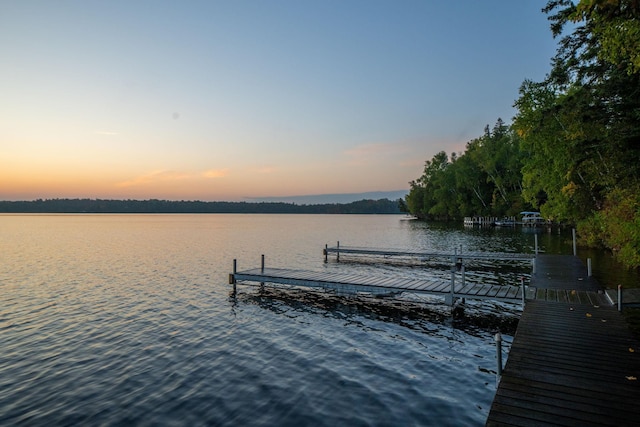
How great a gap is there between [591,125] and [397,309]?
1668cm

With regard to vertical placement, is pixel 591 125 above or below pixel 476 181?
below

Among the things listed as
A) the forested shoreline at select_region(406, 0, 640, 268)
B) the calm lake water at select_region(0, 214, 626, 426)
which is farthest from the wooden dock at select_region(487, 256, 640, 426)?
the forested shoreline at select_region(406, 0, 640, 268)

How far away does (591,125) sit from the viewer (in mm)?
21734

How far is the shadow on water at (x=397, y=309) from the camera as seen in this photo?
534 inches

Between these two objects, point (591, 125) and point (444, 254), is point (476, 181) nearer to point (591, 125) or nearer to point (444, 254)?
point (444, 254)

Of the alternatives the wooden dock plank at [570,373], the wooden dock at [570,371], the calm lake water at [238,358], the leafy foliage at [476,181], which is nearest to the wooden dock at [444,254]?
the calm lake water at [238,358]

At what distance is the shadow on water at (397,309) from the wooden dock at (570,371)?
113 inches

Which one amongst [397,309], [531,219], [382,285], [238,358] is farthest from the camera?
[531,219]

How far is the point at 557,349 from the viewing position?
25.3 ft

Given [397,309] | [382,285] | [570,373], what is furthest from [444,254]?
[570,373]

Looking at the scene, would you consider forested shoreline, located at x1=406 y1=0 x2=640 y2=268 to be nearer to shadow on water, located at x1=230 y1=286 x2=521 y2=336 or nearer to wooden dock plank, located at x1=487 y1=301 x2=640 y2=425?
wooden dock plank, located at x1=487 y1=301 x2=640 y2=425

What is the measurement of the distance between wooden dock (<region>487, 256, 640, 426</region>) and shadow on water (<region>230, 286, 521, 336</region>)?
2861 mm

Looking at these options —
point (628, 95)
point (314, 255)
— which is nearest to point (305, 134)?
point (314, 255)

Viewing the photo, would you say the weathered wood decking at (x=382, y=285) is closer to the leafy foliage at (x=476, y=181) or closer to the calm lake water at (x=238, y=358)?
the calm lake water at (x=238, y=358)
